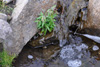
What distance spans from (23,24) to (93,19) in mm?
3507

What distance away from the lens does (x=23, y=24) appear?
5.80 metres

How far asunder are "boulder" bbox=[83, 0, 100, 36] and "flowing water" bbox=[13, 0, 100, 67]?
31 centimetres

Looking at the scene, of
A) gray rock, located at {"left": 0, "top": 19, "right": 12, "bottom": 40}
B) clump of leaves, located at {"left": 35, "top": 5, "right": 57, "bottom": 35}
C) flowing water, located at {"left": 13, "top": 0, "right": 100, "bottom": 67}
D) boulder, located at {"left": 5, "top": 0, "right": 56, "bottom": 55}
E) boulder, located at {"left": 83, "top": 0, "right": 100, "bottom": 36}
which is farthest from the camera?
boulder, located at {"left": 83, "top": 0, "right": 100, "bottom": 36}

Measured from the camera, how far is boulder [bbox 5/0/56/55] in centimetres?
554

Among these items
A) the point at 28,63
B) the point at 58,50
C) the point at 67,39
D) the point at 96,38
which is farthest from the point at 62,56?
the point at 96,38

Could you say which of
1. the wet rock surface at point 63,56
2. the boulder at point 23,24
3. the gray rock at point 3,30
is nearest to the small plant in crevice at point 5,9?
the boulder at point 23,24

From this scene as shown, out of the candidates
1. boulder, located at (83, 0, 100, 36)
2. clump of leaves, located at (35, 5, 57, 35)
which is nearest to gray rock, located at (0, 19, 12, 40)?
clump of leaves, located at (35, 5, 57, 35)

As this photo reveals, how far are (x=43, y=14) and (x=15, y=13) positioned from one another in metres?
1.36

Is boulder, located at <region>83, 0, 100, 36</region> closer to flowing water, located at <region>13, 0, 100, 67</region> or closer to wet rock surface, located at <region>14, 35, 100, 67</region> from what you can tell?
flowing water, located at <region>13, 0, 100, 67</region>

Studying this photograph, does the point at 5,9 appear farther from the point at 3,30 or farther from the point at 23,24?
the point at 3,30

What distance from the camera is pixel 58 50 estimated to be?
20.2 feet

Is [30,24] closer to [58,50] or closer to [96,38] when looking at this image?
[58,50]

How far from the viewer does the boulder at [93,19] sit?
6188mm

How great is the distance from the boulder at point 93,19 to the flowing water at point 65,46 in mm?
314
